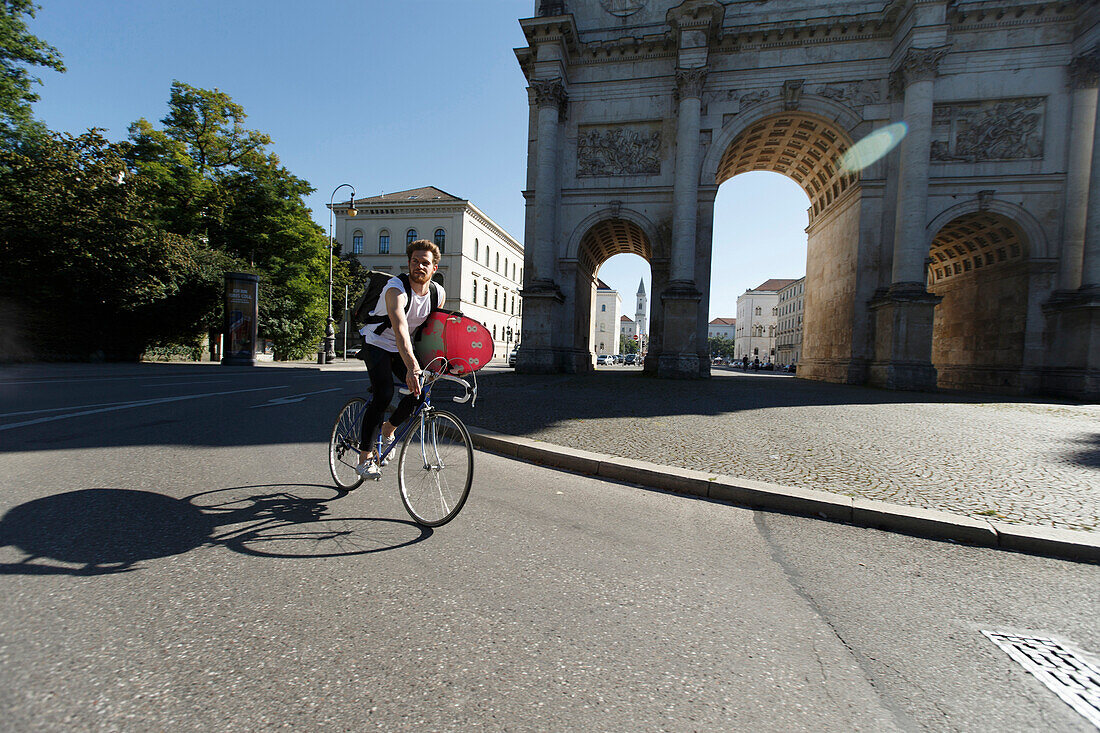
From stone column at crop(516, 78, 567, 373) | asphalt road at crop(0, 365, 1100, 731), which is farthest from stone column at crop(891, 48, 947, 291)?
asphalt road at crop(0, 365, 1100, 731)

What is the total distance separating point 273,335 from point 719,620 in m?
34.1

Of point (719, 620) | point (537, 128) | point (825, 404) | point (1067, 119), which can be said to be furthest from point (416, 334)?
point (1067, 119)

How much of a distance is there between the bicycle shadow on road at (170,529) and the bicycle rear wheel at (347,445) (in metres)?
0.28

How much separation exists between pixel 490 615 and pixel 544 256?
1947cm

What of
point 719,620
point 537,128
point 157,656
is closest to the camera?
point 157,656

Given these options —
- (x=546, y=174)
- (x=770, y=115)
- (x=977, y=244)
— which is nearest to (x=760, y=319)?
(x=977, y=244)

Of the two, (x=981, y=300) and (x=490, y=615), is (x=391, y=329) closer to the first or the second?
(x=490, y=615)

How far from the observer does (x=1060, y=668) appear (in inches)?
77.4

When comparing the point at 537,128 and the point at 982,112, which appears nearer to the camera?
the point at 982,112

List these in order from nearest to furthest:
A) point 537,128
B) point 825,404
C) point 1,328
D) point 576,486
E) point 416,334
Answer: point 416,334 < point 576,486 < point 825,404 < point 1,328 < point 537,128

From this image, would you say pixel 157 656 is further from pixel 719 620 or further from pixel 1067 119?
pixel 1067 119

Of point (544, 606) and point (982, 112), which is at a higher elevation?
point (982, 112)

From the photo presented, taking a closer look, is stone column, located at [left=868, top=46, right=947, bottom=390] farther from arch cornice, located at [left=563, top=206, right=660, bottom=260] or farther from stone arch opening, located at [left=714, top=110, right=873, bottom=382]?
arch cornice, located at [left=563, top=206, right=660, bottom=260]

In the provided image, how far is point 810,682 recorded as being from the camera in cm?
182
